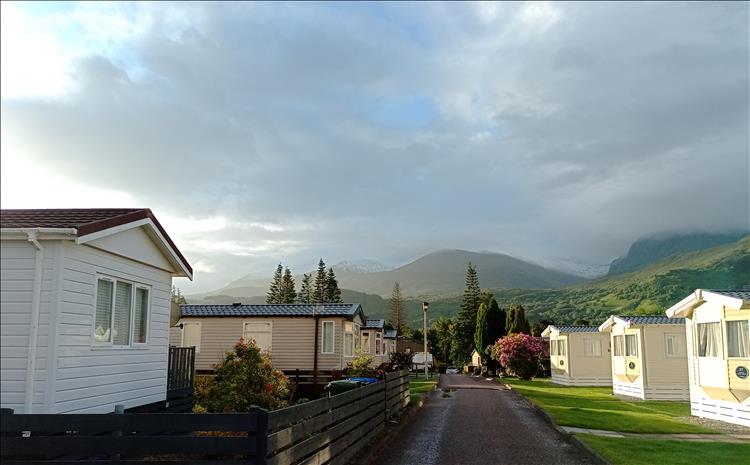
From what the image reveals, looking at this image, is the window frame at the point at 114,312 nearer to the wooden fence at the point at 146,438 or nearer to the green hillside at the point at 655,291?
the wooden fence at the point at 146,438

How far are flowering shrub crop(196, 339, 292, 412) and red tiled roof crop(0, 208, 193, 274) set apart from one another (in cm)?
301

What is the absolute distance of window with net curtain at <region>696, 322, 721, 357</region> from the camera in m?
16.4

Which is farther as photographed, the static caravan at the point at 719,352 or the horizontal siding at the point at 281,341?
the horizontal siding at the point at 281,341

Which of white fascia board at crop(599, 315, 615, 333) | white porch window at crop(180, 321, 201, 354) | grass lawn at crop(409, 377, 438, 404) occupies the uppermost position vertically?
white fascia board at crop(599, 315, 615, 333)

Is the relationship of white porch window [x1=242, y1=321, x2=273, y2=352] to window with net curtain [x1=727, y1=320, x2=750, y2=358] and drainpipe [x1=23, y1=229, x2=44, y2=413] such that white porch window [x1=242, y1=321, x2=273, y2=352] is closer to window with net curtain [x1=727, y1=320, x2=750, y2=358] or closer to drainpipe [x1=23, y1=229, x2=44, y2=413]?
window with net curtain [x1=727, y1=320, x2=750, y2=358]

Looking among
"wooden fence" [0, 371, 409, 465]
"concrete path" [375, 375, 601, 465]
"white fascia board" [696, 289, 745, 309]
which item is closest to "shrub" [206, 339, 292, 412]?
"concrete path" [375, 375, 601, 465]

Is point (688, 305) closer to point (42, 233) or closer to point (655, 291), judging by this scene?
point (42, 233)

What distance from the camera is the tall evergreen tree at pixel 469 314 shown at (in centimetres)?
7469

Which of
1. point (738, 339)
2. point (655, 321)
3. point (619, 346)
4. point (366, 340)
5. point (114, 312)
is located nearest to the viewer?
point (114, 312)

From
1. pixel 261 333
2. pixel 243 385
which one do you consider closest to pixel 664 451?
pixel 243 385

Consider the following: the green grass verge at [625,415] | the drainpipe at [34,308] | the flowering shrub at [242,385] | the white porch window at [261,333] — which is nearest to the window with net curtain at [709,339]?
the green grass verge at [625,415]

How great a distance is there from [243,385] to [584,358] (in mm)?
28485

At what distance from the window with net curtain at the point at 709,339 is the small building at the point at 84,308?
14321 millimetres

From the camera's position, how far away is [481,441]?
1191 centimetres
